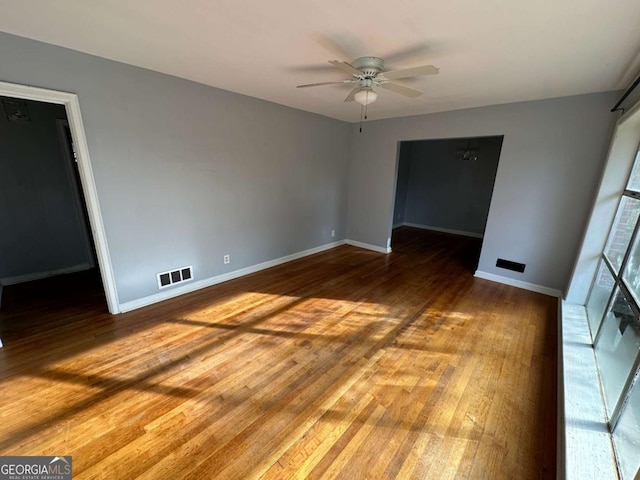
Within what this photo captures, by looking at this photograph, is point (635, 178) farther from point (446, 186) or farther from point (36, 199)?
point (36, 199)

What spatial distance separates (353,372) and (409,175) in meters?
6.56

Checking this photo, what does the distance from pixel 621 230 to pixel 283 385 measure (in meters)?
3.50

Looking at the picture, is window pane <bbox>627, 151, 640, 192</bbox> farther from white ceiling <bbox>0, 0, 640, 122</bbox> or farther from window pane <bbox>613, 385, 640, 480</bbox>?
window pane <bbox>613, 385, 640, 480</bbox>

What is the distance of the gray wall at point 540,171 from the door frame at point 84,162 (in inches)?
166

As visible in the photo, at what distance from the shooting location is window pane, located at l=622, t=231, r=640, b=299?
182 centimetres

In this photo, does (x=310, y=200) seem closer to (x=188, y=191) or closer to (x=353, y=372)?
(x=188, y=191)

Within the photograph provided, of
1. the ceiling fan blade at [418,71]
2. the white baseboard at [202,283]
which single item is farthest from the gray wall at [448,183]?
the ceiling fan blade at [418,71]

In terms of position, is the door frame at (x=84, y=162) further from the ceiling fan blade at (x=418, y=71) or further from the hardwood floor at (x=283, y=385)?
the ceiling fan blade at (x=418, y=71)

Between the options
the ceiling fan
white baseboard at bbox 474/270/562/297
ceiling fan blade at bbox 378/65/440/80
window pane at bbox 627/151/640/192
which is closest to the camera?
ceiling fan blade at bbox 378/65/440/80

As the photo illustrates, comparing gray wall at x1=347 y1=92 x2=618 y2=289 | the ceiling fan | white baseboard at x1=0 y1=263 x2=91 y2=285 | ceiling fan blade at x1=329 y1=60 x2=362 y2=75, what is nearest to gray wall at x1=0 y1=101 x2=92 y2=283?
white baseboard at x1=0 y1=263 x2=91 y2=285

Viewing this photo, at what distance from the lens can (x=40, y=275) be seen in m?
3.52

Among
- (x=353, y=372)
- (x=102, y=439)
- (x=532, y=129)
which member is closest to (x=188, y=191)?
(x=102, y=439)

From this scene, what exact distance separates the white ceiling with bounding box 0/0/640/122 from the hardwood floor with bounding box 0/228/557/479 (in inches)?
96.7

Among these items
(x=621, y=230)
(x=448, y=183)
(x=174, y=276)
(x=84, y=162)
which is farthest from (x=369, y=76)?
(x=448, y=183)
